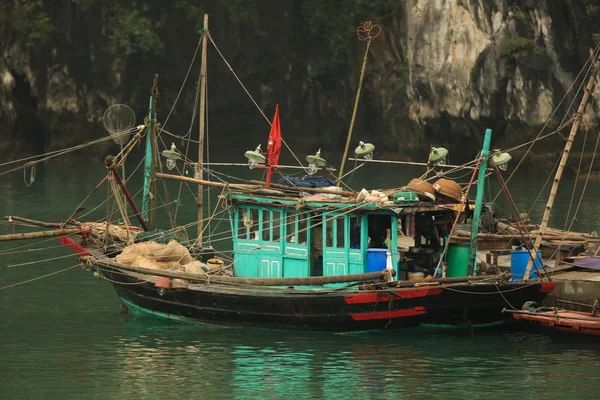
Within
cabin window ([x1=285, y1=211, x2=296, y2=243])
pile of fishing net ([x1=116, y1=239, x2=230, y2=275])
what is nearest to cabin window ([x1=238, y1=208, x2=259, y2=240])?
cabin window ([x1=285, y1=211, x2=296, y2=243])

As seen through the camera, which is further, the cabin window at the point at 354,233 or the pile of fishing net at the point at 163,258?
the pile of fishing net at the point at 163,258

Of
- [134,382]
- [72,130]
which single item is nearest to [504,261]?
[134,382]

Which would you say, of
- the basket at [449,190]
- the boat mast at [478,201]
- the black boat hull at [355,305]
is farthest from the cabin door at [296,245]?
the boat mast at [478,201]

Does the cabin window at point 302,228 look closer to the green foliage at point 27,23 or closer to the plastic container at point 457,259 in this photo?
the plastic container at point 457,259

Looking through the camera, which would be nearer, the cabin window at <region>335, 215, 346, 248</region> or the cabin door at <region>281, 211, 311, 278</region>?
the cabin window at <region>335, 215, 346, 248</region>

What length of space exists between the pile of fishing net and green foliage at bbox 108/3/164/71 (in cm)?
3754

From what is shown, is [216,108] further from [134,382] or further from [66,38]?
[134,382]

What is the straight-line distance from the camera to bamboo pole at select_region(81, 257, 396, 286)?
19078 millimetres

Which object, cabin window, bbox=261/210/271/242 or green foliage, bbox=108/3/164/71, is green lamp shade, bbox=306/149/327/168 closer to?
cabin window, bbox=261/210/271/242

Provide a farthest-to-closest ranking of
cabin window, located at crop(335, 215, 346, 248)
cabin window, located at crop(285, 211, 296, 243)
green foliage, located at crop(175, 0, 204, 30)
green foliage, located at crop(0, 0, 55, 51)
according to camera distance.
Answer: green foliage, located at crop(175, 0, 204, 30)
green foliage, located at crop(0, 0, 55, 51)
cabin window, located at crop(285, 211, 296, 243)
cabin window, located at crop(335, 215, 346, 248)

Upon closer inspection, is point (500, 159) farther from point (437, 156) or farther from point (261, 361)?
point (261, 361)

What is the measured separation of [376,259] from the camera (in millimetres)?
19688

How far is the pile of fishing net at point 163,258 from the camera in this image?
21.3 meters

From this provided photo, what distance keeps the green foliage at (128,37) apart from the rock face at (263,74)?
83mm
